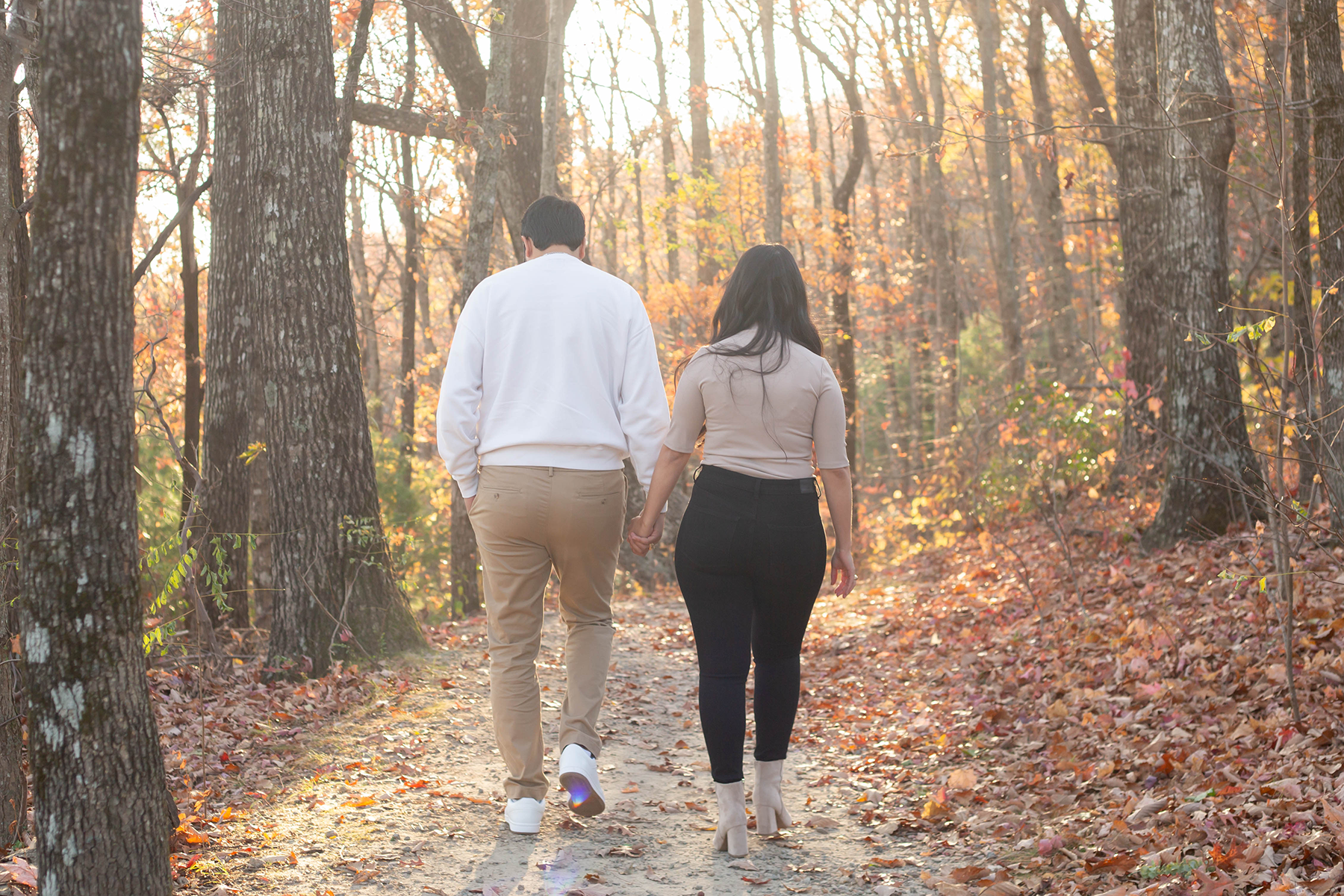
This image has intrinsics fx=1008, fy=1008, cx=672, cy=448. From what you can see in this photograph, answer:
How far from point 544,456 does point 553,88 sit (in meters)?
8.22

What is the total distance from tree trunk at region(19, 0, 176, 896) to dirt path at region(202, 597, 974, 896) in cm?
71

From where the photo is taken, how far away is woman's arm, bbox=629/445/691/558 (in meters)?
3.82

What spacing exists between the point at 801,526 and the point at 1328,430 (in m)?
3.71

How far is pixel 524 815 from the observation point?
12.8ft

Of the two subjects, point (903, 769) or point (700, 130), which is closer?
point (903, 769)

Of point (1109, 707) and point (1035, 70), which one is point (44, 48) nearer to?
point (1109, 707)

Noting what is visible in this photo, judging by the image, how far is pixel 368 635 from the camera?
6543 mm

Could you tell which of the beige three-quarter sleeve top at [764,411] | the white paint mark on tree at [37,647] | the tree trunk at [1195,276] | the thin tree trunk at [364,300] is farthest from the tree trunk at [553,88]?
the white paint mark on tree at [37,647]

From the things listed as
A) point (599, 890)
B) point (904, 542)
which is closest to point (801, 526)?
point (599, 890)

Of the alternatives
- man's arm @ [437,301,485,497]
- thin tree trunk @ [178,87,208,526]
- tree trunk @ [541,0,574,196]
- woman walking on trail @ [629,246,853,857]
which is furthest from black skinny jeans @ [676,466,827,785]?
tree trunk @ [541,0,574,196]

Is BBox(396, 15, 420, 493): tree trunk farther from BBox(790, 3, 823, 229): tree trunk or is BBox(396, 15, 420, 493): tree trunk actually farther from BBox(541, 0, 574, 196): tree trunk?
BBox(790, 3, 823, 229): tree trunk

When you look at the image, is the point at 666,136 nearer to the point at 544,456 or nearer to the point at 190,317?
the point at 190,317

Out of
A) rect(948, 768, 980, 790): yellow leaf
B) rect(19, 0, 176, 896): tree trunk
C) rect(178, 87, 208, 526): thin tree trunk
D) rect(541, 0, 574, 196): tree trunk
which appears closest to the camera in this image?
rect(19, 0, 176, 896): tree trunk

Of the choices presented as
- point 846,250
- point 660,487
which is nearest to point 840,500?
point 660,487
